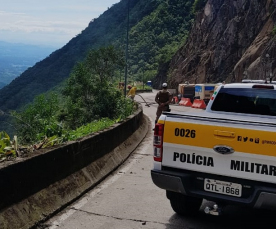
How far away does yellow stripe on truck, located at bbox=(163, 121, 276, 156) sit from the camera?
4906 mm

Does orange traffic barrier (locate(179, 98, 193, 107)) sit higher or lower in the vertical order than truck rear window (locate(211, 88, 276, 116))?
lower

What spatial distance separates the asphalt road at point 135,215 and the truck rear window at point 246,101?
4.80ft

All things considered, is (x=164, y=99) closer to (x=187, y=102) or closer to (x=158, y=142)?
(x=158, y=142)

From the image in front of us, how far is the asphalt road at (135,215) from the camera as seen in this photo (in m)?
5.85

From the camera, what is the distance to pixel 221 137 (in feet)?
16.9

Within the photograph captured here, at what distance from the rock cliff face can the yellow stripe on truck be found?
33098 millimetres

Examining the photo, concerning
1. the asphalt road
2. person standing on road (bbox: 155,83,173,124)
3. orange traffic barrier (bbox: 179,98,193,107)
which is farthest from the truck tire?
orange traffic barrier (bbox: 179,98,193,107)

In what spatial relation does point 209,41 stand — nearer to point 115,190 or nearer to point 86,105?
point 86,105

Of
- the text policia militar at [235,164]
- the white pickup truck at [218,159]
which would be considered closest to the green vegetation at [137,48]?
the white pickup truck at [218,159]

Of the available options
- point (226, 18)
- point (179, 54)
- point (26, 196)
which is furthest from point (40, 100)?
point (179, 54)

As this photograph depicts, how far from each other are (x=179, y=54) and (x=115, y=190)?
70145mm

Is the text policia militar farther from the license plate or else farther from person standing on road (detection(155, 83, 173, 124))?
person standing on road (detection(155, 83, 173, 124))

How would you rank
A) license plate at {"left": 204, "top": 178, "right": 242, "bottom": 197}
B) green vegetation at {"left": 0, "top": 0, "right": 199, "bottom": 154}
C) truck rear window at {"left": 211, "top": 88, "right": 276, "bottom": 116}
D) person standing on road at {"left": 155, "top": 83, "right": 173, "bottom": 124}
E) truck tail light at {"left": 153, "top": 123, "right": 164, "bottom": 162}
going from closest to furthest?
1. license plate at {"left": 204, "top": 178, "right": 242, "bottom": 197}
2. truck tail light at {"left": 153, "top": 123, "right": 164, "bottom": 162}
3. truck rear window at {"left": 211, "top": 88, "right": 276, "bottom": 116}
4. person standing on road at {"left": 155, "top": 83, "right": 173, "bottom": 124}
5. green vegetation at {"left": 0, "top": 0, "right": 199, "bottom": 154}

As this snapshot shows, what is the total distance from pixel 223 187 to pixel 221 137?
0.58 meters
